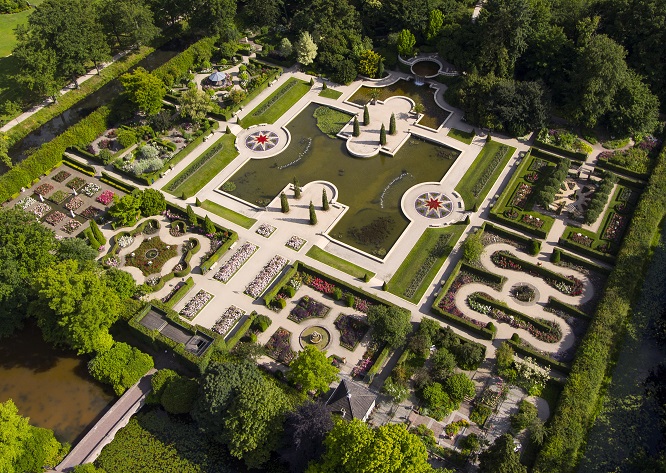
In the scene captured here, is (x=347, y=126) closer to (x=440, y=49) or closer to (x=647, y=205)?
(x=440, y=49)

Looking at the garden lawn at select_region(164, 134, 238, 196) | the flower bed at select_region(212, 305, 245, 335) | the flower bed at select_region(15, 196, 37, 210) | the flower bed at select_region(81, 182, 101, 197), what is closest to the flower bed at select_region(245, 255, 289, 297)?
the flower bed at select_region(212, 305, 245, 335)

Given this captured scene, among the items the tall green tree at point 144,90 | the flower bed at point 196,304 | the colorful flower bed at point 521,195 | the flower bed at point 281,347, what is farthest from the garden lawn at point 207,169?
the colorful flower bed at point 521,195

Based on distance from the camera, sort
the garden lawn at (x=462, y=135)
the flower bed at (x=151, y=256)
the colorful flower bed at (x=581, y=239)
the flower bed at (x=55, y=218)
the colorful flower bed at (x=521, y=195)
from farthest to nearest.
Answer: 1. the garden lawn at (x=462, y=135)
2. the colorful flower bed at (x=521, y=195)
3. the flower bed at (x=55, y=218)
4. the colorful flower bed at (x=581, y=239)
5. the flower bed at (x=151, y=256)

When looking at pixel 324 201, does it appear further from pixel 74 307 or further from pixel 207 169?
pixel 74 307

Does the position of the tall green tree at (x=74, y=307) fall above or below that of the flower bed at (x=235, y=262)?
below

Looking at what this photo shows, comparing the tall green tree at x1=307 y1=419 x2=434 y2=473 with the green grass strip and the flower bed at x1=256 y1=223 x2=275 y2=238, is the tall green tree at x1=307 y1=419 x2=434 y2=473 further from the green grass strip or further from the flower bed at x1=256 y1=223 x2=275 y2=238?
the green grass strip

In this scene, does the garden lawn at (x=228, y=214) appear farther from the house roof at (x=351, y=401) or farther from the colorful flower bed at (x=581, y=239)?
the colorful flower bed at (x=581, y=239)

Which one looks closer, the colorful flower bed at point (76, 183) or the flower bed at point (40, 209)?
the flower bed at point (40, 209)
